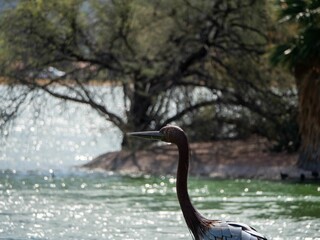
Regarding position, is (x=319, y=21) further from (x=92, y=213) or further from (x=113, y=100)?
(x=92, y=213)

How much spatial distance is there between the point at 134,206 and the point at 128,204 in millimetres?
366

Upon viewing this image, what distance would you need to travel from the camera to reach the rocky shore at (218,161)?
26.6 metres

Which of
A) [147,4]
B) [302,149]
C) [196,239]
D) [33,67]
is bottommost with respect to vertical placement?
[196,239]

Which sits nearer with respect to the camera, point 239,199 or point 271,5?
point 239,199

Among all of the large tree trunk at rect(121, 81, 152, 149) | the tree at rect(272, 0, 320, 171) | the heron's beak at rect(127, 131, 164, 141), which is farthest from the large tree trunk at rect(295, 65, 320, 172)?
the heron's beak at rect(127, 131, 164, 141)

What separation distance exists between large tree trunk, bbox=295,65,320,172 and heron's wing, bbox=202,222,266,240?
44.9ft

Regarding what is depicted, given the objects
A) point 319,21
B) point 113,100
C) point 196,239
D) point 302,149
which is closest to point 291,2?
point 319,21

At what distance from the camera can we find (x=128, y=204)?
70.0ft

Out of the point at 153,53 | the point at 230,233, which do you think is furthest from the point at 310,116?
the point at 230,233

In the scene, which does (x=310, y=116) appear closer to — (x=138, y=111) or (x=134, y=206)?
(x=138, y=111)

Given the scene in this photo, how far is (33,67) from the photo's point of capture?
27.3 m

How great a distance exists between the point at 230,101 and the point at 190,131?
6.41 feet

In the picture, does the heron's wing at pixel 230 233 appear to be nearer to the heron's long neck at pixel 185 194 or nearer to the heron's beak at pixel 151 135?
the heron's long neck at pixel 185 194

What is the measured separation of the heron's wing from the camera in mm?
12000
